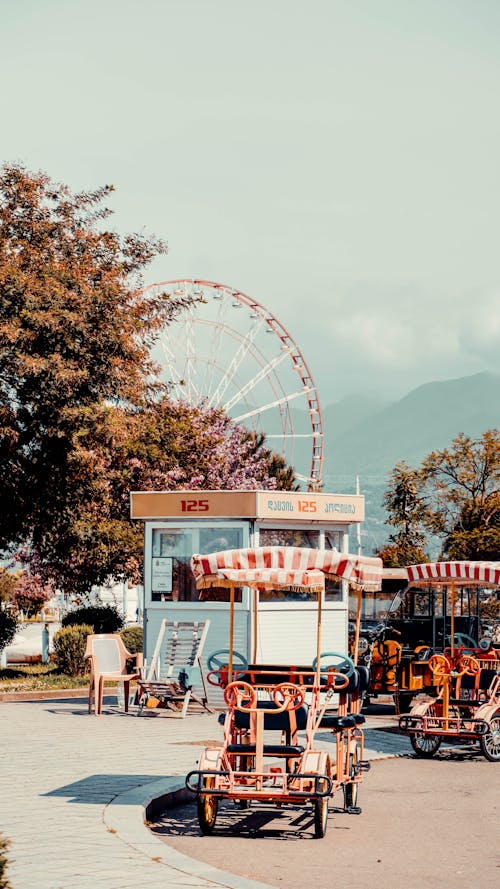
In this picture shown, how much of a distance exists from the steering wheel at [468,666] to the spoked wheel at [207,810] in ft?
24.6

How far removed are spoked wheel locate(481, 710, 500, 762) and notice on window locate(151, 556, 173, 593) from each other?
6.90 metres

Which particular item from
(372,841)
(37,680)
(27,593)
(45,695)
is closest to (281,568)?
(372,841)

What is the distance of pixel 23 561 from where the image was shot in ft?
137

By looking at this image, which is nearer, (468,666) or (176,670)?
(468,666)

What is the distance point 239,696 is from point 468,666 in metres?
7.32

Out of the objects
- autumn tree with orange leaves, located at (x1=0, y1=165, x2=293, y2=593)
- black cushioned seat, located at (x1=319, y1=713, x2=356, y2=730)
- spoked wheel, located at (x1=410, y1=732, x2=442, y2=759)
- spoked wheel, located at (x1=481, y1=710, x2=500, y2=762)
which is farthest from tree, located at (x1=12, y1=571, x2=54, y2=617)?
black cushioned seat, located at (x1=319, y1=713, x2=356, y2=730)

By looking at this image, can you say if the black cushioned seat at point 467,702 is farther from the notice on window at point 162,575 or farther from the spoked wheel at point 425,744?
the notice on window at point 162,575

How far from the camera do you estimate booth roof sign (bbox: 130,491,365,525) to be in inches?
832

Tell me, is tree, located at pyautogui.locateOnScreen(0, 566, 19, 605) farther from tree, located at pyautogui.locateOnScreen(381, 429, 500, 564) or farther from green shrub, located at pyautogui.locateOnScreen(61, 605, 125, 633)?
tree, located at pyautogui.locateOnScreen(381, 429, 500, 564)

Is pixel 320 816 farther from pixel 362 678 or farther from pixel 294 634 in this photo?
pixel 294 634

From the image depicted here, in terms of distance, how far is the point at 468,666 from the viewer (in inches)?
708

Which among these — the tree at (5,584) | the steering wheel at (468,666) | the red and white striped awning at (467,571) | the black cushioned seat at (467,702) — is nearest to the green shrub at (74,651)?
the red and white striped awning at (467,571)

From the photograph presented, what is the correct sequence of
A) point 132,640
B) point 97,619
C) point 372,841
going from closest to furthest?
point 372,841 → point 132,640 → point 97,619

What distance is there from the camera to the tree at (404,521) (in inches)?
2060
